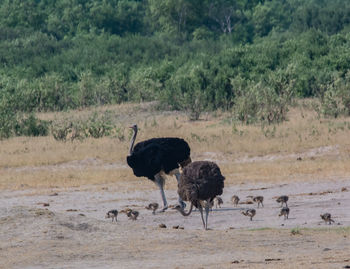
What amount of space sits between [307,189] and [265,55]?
32.8 m

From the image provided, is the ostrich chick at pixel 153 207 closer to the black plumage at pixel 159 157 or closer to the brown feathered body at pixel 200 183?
the black plumage at pixel 159 157

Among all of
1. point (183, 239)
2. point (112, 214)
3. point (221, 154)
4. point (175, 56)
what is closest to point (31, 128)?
point (221, 154)

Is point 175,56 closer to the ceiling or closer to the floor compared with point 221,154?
closer to the floor

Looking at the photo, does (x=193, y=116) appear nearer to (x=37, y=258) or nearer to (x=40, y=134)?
(x=40, y=134)

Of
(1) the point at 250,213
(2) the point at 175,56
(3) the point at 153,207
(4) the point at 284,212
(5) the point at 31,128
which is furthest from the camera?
(2) the point at 175,56

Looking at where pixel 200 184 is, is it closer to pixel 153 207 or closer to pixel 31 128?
pixel 153 207

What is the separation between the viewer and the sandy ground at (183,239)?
10789 millimetres

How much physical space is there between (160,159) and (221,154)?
793cm

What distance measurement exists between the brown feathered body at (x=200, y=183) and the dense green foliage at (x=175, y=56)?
60.3 feet

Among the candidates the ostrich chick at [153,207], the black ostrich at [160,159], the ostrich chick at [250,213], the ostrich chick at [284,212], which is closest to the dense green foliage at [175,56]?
the black ostrich at [160,159]

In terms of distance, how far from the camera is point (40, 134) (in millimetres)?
33250

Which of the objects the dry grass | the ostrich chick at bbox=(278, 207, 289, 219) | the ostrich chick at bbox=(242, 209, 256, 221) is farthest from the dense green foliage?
the ostrich chick at bbox=(278, 207, 289, 219)

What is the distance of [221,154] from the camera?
995 inches

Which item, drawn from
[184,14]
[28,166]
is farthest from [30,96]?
[184,14]
